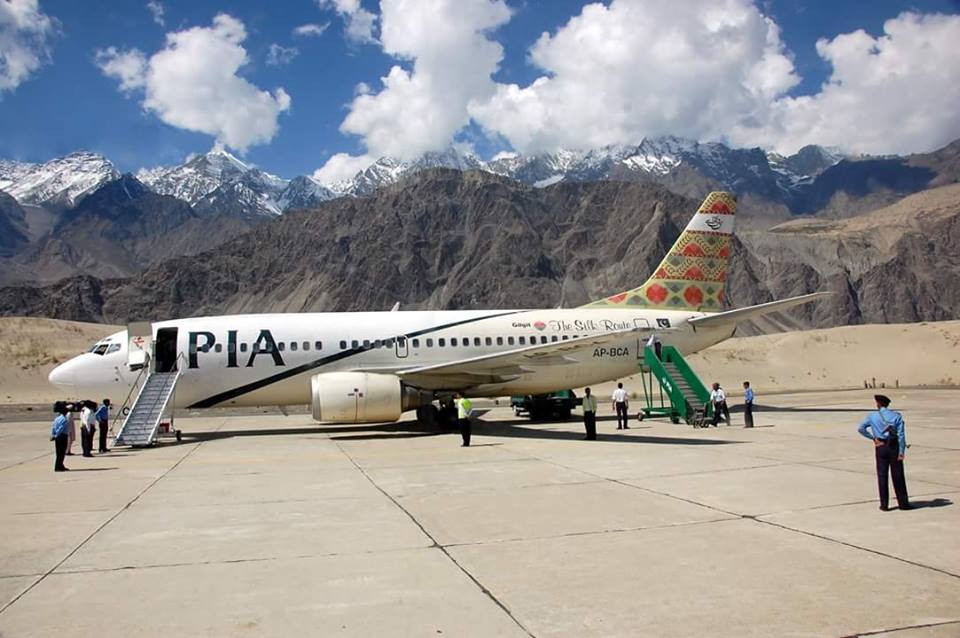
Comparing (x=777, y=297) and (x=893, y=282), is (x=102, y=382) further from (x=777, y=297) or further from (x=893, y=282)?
(x=893, y=282)

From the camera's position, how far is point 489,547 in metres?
8.18

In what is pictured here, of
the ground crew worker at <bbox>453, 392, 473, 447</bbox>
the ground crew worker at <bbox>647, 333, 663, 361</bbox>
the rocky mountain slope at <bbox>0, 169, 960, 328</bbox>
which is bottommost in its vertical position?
the ground crew worker at <bbox>453, 392, 473, 447</bbox>

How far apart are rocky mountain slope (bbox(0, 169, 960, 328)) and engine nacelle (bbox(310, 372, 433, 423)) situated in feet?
382

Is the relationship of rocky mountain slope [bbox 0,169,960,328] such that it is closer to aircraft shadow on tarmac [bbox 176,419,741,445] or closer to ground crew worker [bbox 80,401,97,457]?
aircraft shadow on tarmac [bbox 176,419,741,445]

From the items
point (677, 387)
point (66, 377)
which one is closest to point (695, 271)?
point (677, 387)

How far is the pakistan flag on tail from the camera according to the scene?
90.4 ft

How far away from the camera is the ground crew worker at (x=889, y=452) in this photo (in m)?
9.37

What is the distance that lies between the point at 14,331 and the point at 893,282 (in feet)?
493

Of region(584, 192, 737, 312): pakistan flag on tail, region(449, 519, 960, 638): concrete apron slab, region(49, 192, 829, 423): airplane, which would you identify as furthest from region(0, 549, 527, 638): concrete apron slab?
region(584, 192, 737, 312): pakistan flag on tail

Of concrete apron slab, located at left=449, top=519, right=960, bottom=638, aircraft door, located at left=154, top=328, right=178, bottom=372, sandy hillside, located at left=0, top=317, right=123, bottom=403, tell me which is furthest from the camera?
sandy hillside, located at left=0, top=317, right=123, bottom=403

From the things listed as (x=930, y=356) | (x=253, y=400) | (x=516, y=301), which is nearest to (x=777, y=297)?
(x=516, y=301)

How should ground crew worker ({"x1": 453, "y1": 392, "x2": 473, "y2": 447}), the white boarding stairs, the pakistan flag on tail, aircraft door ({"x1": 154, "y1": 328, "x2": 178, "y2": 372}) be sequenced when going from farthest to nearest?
the pakistan flag on tail → aircraft door ({"x1": 154, "y1": 328, "x2": 178, "y2": 372}) → the white boarding stairs → ground crew worker ({"x1": 453, "y1": 392, "x2": 473, "y2": 447})

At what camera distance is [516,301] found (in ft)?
457

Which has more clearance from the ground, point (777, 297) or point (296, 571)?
point (777, 297)
